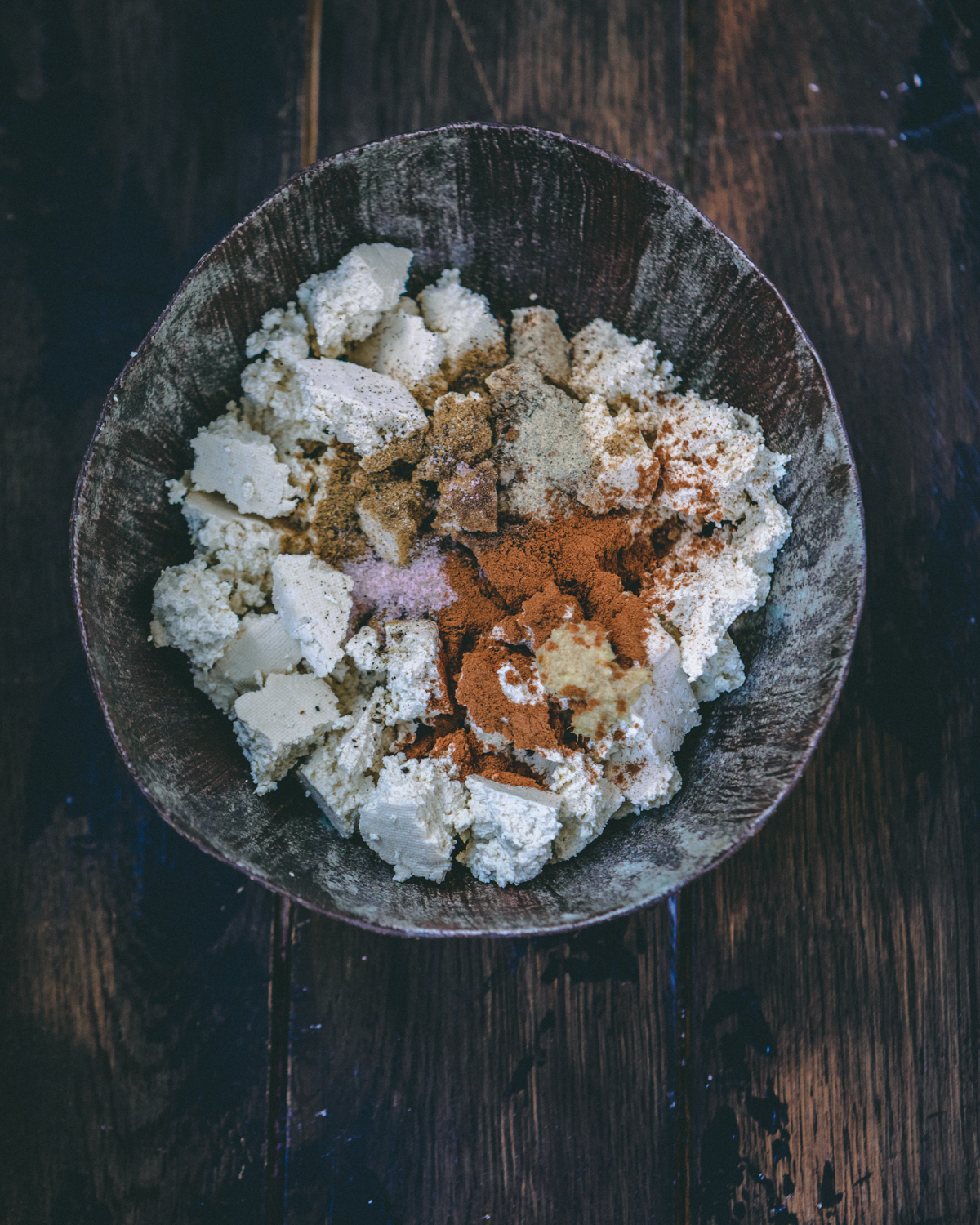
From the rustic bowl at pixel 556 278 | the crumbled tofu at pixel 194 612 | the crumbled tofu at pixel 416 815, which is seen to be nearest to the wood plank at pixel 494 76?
the rustic bowl at pixel 556 278

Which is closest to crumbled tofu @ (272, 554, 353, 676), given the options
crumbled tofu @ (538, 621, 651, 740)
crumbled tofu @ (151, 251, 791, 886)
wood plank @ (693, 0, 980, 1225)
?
crumbled tofu @ (151, 251, 791, 886)

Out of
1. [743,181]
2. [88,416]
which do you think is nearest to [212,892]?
[88,416]

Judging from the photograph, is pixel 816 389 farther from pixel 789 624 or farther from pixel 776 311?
pixel 789 624

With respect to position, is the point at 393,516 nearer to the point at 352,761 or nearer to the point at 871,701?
the point at 352,761

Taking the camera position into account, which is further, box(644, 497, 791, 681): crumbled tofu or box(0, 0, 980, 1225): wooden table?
box(0, 0, 980, 1225): wooden table

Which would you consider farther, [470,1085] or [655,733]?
[470,1085]

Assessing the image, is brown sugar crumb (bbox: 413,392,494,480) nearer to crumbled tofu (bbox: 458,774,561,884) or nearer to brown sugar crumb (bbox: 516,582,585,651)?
brown sugar crumb (bbox: 516,582,585,651)

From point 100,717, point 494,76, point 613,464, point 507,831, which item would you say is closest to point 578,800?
point 507,831
